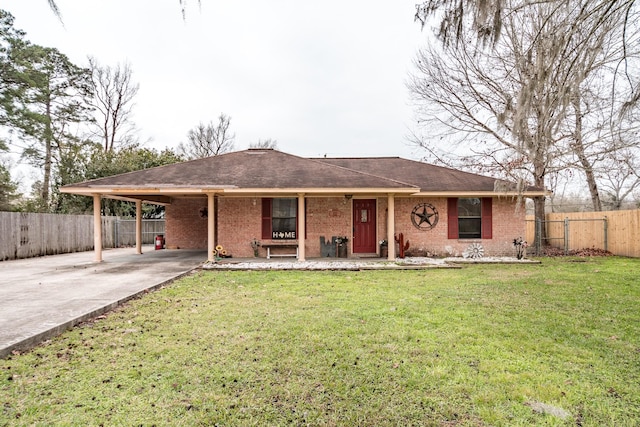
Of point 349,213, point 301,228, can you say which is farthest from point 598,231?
point 301,228

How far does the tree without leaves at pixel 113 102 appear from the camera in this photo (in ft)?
75.7

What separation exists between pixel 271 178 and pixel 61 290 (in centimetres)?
666

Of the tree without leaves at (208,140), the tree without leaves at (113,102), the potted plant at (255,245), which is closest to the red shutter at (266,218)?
the potted plant at (255,245)

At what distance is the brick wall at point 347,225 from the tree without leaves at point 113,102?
52.1ft

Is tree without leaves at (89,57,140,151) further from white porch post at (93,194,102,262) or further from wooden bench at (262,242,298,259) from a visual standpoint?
wooden bench at (262,242,298,259)

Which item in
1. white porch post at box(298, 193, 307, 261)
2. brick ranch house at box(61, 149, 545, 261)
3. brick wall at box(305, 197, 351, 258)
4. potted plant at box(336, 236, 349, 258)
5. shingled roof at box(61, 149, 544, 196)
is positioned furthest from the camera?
brick wall at box(305, 197, 351, 258)

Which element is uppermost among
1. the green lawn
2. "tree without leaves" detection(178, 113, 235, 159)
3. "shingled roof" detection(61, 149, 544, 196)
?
"tree without leaves" detection(178, 113, 235, 159)

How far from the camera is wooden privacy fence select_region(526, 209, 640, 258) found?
1359 centimetres

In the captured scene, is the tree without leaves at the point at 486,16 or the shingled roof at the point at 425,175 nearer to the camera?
the tree without leaves at the point at 486,16

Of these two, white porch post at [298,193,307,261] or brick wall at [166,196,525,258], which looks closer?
white porch post at [298,193,307,261]

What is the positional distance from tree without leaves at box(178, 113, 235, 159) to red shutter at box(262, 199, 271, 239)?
70.1 ft

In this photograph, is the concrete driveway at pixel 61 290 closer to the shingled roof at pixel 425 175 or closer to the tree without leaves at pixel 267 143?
the shingled roof at pixel 425 175

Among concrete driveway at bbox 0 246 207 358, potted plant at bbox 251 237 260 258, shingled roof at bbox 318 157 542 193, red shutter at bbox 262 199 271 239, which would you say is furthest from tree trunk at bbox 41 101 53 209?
shingled roof at bbox 318 157 542 193

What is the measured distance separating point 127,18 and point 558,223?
790 inches
